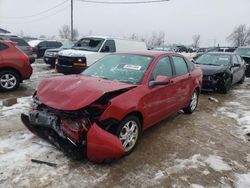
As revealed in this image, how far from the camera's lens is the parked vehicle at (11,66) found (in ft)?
28.0

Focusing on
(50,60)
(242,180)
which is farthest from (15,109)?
(50,60)

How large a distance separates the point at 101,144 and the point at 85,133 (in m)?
0.27

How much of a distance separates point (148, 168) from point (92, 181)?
89 cm

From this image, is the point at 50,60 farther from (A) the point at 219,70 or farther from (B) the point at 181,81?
(B) the point at 181,81

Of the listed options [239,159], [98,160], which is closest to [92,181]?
[98,160]

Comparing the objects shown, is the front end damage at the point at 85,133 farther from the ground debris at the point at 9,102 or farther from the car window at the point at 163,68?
the ground debris at the point at 9,102

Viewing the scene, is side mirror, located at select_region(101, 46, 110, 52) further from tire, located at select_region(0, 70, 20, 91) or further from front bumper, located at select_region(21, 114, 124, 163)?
front bumper, located at select_region(21, 114, 124, 163)

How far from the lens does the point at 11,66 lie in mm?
8656

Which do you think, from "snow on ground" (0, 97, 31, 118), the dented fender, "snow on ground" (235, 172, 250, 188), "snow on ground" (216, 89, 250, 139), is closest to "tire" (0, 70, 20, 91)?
"snow on ground" (0, 97, 31, 118)

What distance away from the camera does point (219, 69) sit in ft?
33.3

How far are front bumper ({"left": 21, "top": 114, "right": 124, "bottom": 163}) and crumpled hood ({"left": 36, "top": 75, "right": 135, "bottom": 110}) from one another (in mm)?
399

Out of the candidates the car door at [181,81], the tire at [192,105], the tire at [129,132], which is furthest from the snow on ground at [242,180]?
the tire at [192,105]

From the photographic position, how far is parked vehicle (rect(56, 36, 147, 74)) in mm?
10727

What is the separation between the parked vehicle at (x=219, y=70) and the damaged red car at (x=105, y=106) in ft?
15.6
